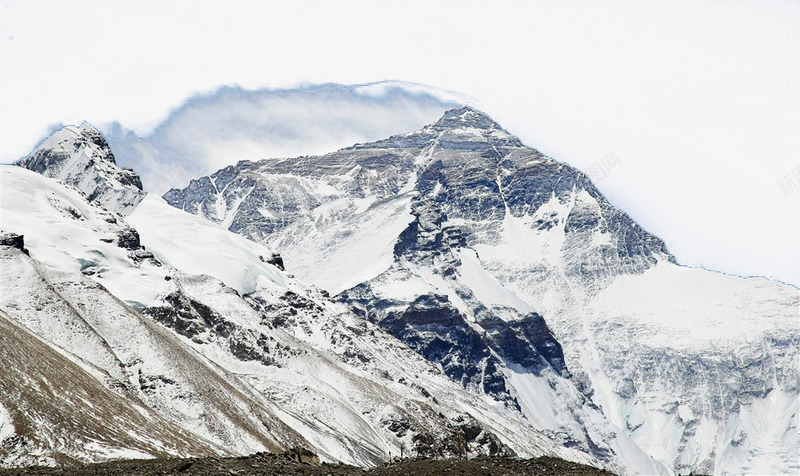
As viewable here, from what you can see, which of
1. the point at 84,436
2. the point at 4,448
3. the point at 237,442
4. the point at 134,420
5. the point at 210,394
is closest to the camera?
the point at 4,448

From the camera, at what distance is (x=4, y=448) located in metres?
108

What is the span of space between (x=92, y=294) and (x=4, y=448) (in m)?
92.9

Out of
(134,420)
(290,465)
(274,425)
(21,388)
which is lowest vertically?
(274,425)

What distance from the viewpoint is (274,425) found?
7569 inches

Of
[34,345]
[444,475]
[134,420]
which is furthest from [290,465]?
[34,345]

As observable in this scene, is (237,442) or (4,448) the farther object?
(237,442)

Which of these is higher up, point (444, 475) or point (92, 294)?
point (444, 475)

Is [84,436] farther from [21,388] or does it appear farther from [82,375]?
[82,375]

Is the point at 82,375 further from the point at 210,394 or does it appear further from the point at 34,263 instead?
the point at 34,263

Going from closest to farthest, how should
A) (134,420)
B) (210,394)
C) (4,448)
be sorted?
(4,448)
(134,420)
(210,394)

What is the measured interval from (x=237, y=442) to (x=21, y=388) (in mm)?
53243

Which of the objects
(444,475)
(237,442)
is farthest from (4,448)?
(237,442)

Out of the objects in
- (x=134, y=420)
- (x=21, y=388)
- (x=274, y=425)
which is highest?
(x=21, y=388)

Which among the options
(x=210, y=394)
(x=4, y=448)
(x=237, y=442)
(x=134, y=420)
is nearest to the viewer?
(x=4, y=448)
